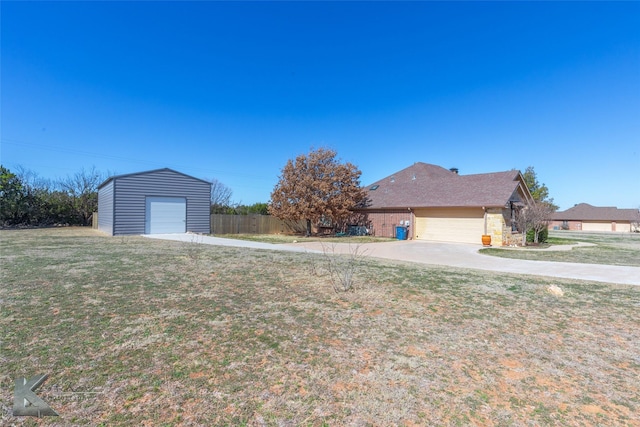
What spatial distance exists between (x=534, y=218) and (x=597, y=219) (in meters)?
49.8

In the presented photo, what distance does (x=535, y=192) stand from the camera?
36.3 m

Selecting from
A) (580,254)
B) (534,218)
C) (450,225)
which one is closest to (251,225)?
(450,225)

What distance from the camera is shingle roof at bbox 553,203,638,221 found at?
48.3 m

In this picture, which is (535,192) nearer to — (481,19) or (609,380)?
(481,19)

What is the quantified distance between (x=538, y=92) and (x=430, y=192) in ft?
25.4

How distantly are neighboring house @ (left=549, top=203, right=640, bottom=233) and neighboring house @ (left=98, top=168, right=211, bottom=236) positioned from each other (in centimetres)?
5257

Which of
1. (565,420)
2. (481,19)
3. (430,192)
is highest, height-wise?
(481,19)

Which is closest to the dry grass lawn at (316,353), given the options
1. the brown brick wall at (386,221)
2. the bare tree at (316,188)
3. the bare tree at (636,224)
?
the brown brick wall at (386,221)

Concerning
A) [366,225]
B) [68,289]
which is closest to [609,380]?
[68,289]

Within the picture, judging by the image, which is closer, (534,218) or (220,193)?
(534,218)

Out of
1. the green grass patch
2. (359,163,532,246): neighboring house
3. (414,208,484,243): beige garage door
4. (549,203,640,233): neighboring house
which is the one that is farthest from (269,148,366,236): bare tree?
(549,203,640,233): neighboring house

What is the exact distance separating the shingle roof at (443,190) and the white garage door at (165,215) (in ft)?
41.2

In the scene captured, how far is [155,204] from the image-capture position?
58.7 ft

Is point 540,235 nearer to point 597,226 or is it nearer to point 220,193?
point 220,193
